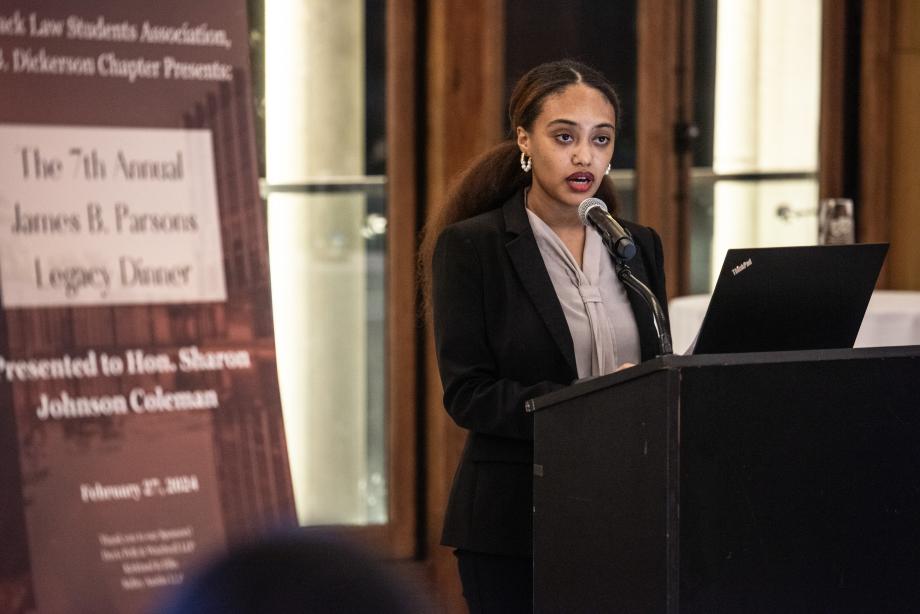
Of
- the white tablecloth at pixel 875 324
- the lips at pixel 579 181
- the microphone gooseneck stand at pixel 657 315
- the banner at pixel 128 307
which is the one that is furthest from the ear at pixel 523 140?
the white tablecloth at pixel 875 324

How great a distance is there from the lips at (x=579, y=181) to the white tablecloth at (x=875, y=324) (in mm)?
1207

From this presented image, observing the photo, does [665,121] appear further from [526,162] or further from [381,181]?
[526,162]

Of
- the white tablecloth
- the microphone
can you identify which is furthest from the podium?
the white tablecloth

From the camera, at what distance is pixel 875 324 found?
3.11 m

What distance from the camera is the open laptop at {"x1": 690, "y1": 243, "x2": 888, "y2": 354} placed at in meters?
1.45

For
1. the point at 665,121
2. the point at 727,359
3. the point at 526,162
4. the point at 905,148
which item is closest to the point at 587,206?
the point at 526,162

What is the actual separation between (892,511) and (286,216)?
238 cm

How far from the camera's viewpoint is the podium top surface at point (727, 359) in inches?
51.5

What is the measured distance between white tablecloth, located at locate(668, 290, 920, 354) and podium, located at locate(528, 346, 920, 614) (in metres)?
1.61

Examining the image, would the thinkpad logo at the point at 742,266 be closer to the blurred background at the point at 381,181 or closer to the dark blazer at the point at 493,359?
the dark blazer at the point at 493,359

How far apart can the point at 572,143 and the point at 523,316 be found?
29 centimetres

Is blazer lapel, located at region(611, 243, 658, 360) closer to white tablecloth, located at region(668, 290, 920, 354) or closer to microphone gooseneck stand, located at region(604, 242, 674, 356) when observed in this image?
microphone gooseneck stand, located at region(604, 242, 674, 356)

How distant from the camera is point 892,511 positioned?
1.40 meters

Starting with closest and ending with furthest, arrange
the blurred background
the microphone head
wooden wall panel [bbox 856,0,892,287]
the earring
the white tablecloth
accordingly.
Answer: the microphone head, the earring, the white tablecloth, the blurred background, wooden wall panel [bbox 856,0,892,287]
